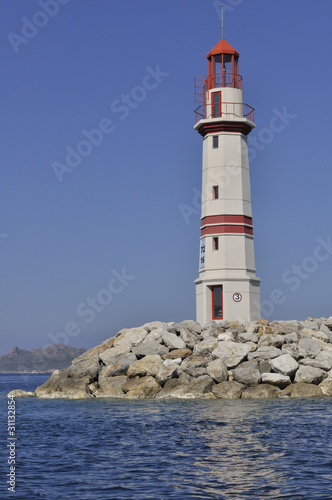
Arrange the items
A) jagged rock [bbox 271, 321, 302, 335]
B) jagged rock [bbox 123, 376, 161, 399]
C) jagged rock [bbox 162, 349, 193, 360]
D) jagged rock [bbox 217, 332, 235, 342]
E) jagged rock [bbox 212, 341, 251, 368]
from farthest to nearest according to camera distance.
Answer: jagged rock [bbox 271, 321, 302, 335], jagged rock [bbox 217, 332, 235, 342], jagged rock [bbox 162, 349, 193, 360], jagged rock [bbox 212, 341, 251, 368], jagged rock [bbox 123, 376, 161, 399]

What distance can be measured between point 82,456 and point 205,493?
490 cm

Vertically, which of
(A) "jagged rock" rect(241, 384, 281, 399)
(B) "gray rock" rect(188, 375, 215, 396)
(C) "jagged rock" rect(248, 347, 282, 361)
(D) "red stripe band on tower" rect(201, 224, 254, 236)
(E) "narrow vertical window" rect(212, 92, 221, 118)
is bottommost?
(A) "jagged rock" rect(241, 384, 281, 399)

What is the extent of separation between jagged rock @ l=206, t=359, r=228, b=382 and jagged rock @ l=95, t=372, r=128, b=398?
409 centimetres

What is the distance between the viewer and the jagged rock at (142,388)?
1155 inches

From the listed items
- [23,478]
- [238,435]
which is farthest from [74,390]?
[23,478]

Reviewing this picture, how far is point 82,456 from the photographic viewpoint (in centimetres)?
1688

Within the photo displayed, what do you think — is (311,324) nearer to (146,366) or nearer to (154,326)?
(154,326)

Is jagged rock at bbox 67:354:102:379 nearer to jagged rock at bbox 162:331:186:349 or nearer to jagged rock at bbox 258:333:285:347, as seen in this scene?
jagged rock at bbox 162:331:186:349

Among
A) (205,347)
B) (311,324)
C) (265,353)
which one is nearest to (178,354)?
(205,347)

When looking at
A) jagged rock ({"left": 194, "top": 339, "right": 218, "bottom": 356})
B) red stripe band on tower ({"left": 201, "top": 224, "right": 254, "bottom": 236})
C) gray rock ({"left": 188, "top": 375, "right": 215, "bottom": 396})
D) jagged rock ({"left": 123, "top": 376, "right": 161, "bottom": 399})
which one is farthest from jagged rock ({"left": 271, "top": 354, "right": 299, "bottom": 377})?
red stripe band on tower ({"left": 201, "top": 224, "right": 254, "bottom": 236})

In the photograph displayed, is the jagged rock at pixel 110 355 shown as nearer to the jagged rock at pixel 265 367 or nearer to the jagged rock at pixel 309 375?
the jagged rock at pixel 265 367

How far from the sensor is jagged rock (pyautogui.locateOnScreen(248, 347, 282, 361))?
2994cm

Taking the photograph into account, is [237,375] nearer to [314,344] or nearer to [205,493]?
[314,344]

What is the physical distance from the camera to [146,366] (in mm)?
30531
